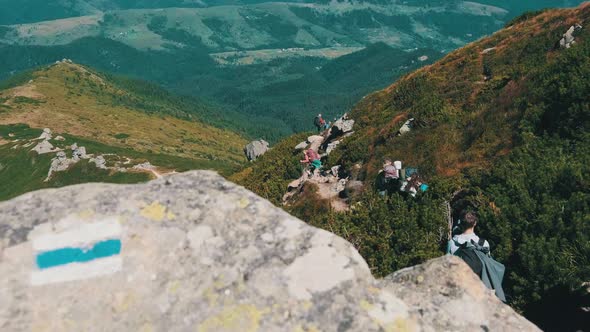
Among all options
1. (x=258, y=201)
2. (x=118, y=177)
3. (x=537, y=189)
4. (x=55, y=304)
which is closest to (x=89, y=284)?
(x=55, y=304)

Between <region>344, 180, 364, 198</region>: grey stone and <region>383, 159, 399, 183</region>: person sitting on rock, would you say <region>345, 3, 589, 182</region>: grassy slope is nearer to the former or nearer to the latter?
<region>344, 180, 364, 198</region>: grey stone

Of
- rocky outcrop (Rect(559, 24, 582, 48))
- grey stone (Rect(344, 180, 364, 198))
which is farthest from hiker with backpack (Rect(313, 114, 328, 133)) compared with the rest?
rocky outcrop (Rect(559, 24, 582, 48))

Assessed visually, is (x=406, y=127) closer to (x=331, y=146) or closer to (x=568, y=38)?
(x=331, y=146)

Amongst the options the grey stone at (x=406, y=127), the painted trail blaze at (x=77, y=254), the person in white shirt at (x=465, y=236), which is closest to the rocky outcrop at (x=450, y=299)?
the person in white shirt at (x=465, y=236)

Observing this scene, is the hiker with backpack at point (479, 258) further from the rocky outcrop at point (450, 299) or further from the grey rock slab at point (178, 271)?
the grey rock slab at point (178, 271)

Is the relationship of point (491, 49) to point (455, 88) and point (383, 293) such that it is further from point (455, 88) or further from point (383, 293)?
point (383, 293)

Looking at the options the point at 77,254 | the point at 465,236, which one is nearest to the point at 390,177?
the point at 465,236

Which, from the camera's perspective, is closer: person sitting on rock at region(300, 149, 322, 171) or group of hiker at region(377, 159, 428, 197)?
group of hiker at region(377, 159, 428, 197)
